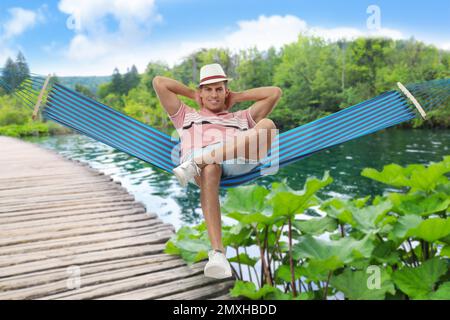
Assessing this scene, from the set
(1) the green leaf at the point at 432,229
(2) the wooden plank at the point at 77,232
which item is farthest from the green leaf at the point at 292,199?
(2) the wooden plank at the point at 77,232

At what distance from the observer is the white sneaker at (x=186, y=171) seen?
1.21 m

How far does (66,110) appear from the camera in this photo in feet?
5.47

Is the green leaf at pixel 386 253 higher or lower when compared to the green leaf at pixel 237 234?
lower

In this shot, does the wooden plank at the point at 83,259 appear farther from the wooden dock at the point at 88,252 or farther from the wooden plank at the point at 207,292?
the wooden plank at the point at 207,292

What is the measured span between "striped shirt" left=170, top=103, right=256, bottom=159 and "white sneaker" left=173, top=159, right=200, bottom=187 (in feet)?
0.60

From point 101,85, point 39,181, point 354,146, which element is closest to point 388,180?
point 39,181

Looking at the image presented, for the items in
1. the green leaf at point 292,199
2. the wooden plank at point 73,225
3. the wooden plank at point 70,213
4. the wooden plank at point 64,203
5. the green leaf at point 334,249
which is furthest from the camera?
the wooden plank at point 64,203

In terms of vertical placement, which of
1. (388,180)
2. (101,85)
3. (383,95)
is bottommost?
(388,180)

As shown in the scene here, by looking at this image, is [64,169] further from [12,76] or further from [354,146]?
[354,146]

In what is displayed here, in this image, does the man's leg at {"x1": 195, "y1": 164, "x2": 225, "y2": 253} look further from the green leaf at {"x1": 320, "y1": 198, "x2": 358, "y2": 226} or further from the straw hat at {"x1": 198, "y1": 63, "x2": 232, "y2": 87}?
the green leaf at {"x1": 320, "y1": 198, "x2": 358, "y2": 226}

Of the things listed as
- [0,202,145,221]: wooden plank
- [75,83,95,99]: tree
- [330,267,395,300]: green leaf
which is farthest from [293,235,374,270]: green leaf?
[0,202,145,221]: wooden plank

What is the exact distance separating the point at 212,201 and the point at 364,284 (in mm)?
1339

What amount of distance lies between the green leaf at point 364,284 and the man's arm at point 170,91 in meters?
1.33

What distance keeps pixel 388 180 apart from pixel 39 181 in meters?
3.92
